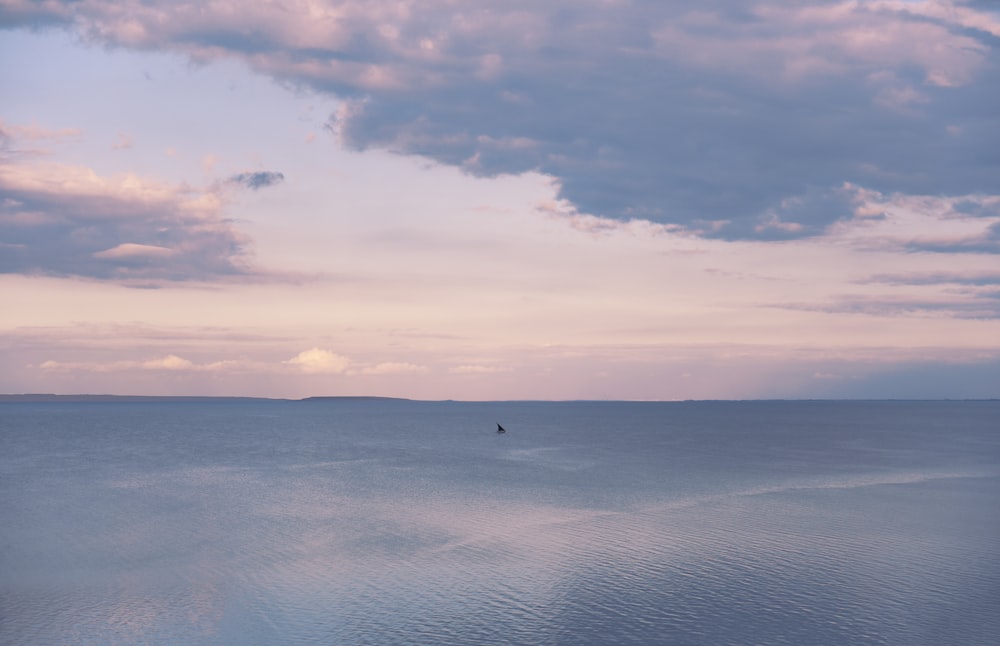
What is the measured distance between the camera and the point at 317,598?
113ft

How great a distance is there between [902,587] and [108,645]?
3320 cm

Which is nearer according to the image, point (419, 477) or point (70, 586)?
point (70, 586)

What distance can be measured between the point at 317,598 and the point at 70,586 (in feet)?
39.7

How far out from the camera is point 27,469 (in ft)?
279

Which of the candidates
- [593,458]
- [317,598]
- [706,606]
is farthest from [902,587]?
[593,458]

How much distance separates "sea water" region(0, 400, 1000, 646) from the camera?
30859 millimetres

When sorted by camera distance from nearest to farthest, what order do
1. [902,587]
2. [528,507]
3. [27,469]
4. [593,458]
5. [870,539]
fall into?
[902,587], [870,539], [528,507], [27,469], [593,458]

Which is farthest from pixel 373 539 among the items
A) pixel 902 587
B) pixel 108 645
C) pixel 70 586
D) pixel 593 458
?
pixel 593 458

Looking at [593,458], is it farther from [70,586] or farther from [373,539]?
[70,586]

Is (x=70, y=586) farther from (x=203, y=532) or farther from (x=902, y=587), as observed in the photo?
(x=902, y=587)

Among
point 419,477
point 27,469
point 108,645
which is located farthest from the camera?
point 27,469

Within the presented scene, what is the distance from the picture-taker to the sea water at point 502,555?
30.9 meters

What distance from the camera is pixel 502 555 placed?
Result: 1656 inches

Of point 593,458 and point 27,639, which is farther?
point 593,458
